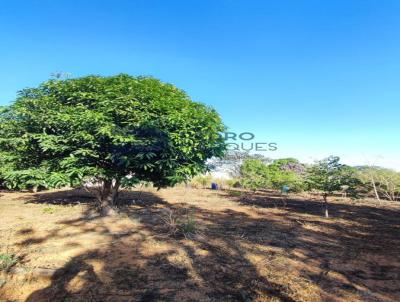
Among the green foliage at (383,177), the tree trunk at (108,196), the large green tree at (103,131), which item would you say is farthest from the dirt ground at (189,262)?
the green foliage at (383,177)

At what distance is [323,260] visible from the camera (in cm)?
666

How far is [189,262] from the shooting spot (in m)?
5.99

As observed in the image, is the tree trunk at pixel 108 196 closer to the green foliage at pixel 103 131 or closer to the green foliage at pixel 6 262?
the green foliage at pixel 103 131

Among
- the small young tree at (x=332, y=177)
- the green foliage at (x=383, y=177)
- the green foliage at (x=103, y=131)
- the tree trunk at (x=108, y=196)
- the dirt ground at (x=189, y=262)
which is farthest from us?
the green foliage at (x=383, y=177)

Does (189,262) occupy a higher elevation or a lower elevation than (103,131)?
lower

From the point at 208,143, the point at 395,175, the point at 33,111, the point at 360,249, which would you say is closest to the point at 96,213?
the point at 33,111

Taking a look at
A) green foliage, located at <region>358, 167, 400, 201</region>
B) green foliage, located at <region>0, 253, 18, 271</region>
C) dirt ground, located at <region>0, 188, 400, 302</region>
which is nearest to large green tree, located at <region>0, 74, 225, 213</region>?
dirt ground, located at <region>0, 188, 400, 302</region>

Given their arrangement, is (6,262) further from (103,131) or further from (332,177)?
(332,177)

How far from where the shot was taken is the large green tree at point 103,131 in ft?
29.5

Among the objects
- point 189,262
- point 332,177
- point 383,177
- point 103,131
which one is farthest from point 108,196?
point 383,177

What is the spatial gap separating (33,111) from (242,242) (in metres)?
8.18

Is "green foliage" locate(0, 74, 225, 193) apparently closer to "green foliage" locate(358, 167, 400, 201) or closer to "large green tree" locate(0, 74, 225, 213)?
"large green tree" locate(0, 74, 225, 213)

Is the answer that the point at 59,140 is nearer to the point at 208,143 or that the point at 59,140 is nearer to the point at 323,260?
the point at 208,143

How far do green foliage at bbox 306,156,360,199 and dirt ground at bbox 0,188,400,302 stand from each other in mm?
3569
